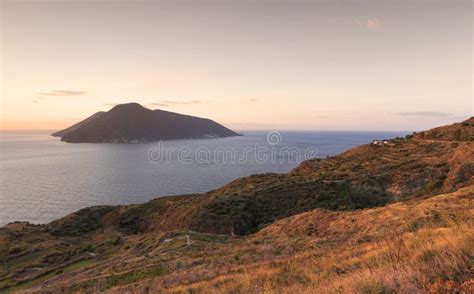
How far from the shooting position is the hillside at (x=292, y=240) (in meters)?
6.21

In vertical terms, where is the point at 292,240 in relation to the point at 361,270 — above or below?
below

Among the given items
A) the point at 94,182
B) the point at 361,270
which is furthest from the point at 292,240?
the point at 94,182

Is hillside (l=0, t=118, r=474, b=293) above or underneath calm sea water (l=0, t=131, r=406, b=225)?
above

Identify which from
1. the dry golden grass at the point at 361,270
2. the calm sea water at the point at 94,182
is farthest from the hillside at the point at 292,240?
the calm sea water at the point at 94,182

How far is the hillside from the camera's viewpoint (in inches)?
245

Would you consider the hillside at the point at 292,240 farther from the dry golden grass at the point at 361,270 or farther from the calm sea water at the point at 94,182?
the calm sea water at the point at 94,182

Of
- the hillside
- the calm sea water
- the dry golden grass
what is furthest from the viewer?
the calm sea water

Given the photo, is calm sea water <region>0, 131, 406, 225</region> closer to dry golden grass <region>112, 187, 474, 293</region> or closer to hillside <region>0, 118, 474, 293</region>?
hillside <region>0, 118, 474, 293</region>

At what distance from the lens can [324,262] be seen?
8664 mm

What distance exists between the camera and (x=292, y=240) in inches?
627

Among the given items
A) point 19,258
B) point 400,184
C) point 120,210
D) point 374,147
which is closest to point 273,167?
point 374,147

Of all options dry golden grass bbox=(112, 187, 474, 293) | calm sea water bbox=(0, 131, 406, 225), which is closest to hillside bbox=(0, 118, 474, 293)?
dry golden grass bbox=(112, 187, 474, 293)

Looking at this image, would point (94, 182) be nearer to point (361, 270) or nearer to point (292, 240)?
point (292, 240)

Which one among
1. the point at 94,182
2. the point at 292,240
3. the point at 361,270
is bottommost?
the point at 94,182
